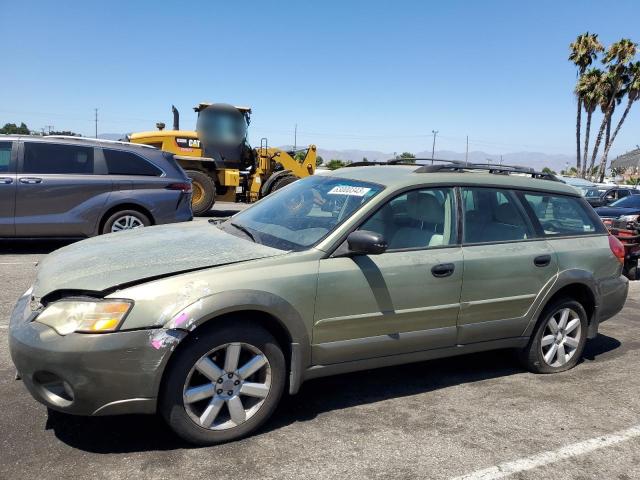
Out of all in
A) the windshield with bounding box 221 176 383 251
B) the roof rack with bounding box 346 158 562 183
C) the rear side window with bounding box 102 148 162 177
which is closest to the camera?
the windshield with bounding box 221 176 383 251

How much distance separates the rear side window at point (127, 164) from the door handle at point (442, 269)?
607 centimetres

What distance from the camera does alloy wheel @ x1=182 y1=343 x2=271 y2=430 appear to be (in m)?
3.01

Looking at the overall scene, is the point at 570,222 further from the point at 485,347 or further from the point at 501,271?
the point at 485,347

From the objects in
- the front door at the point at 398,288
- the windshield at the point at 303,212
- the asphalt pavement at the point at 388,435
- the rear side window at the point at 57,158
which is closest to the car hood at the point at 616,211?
the asphalt pavement at the point at 388,435

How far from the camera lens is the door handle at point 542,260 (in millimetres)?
4211

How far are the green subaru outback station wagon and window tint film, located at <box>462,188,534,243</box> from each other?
0.01 meters

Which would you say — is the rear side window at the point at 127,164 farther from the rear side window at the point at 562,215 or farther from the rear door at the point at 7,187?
the rear side window at the point at 562,215

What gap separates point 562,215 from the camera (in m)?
4.71

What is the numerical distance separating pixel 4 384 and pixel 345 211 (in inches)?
99.8

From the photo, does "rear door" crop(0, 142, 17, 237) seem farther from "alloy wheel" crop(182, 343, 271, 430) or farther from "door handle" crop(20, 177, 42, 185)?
"alloy wheel" crop(182, 343, 271, 430)

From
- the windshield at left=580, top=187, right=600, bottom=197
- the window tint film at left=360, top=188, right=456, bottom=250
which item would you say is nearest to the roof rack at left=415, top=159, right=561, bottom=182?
the window tint film at left=360, top=188, right=456, bottom=250

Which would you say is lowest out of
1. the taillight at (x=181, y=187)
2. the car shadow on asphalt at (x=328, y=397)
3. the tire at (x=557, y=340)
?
the car shadow on asphalt at (x=328, y=397)

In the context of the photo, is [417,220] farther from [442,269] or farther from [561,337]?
[561,337]

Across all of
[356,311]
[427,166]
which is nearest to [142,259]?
[356,311]
